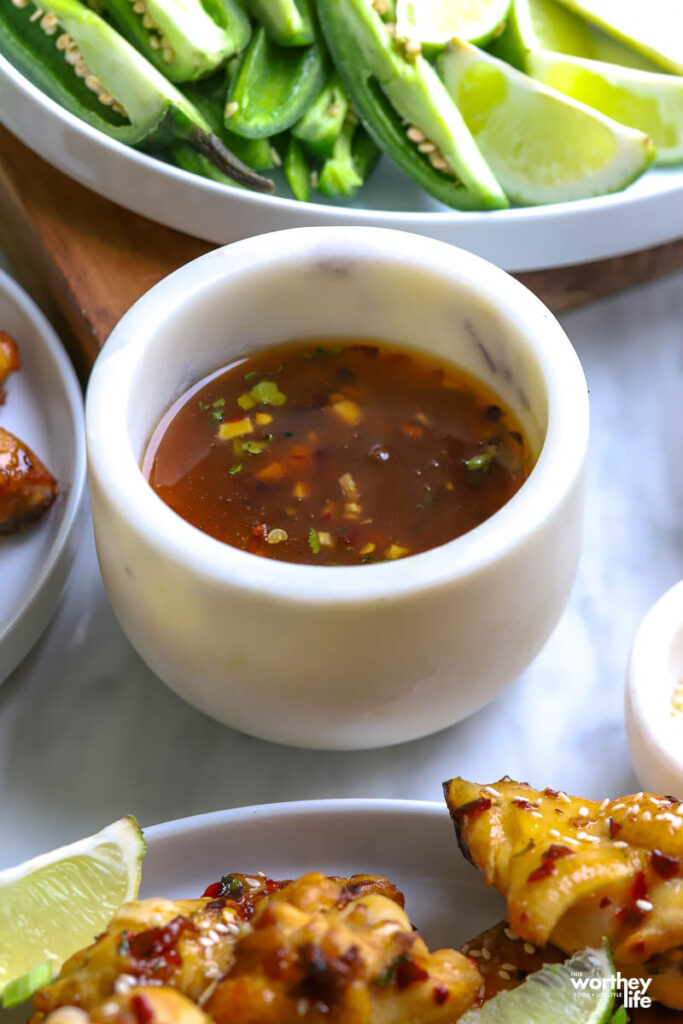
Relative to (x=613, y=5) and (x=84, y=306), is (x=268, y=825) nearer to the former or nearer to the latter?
(x=84, y=306)

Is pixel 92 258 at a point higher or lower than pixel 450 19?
higher

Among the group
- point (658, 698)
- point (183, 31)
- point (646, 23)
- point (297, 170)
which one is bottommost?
point (658, 698)

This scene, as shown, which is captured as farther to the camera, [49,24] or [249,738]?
[49,24]

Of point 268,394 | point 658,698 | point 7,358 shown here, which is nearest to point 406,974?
point 658,698

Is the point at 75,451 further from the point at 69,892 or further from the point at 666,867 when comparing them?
the point at 666,867

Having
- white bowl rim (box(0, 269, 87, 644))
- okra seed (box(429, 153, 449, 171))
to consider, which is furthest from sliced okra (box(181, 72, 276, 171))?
white bowl rim (box(0, 269, 87, 644))

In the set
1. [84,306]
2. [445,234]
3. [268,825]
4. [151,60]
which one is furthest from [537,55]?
[268,825]
